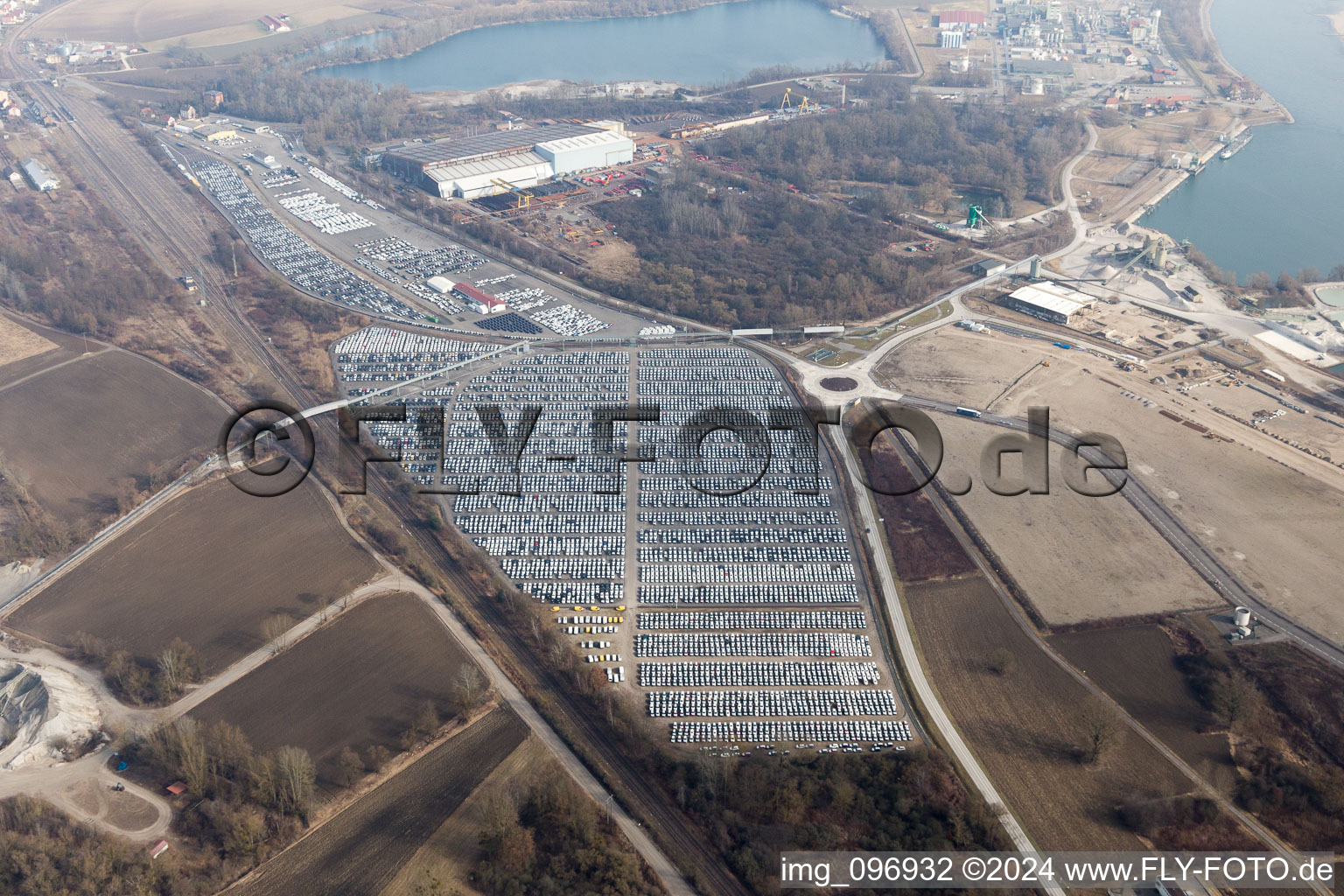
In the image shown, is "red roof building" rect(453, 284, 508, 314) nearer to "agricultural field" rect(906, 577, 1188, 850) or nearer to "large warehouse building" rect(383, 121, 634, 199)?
"large warehouse building" rect(383, 121, 634, 199)

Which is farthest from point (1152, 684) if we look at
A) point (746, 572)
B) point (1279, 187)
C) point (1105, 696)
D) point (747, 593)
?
point (1279, 187)

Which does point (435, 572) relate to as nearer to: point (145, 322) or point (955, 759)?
point (955, 759)

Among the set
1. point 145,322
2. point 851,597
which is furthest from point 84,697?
point 145,322

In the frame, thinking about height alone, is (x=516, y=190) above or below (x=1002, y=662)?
above

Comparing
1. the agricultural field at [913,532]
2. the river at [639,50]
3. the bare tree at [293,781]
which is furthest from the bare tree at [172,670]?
the river at [639,50]

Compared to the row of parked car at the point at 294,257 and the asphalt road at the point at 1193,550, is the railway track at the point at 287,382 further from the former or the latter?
the asphalt road at the point at 1193,550

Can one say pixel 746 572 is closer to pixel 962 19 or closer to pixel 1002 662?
pixel 1002 662

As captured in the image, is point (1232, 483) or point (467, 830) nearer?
point (467, 830)
